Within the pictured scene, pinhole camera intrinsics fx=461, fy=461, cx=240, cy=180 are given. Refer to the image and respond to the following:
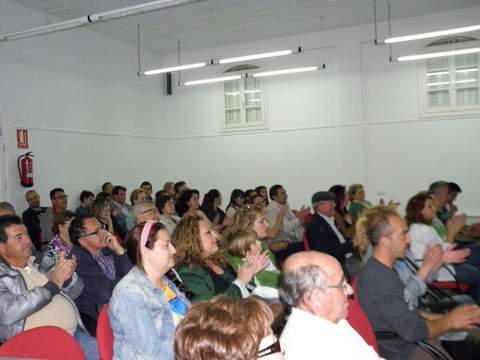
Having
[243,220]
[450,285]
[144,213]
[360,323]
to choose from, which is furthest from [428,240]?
[144,213]

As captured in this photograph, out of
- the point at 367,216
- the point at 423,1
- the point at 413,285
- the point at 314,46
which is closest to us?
the point at 413,285

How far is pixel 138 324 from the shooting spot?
2029 millimetres

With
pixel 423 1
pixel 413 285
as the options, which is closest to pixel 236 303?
pixel 413 285

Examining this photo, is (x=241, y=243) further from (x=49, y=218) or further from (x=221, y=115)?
(x=221, y=115)

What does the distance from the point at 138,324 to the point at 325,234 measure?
9.95 ft

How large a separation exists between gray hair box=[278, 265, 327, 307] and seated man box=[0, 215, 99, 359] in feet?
4.66

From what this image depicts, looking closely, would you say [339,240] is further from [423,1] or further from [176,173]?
[176,173]

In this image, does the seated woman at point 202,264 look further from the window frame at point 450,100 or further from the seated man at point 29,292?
the window frame at point 450,100

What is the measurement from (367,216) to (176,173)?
8.43 m

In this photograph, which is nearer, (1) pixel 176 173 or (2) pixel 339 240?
(2) pixel 339 240

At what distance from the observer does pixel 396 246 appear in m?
2.71

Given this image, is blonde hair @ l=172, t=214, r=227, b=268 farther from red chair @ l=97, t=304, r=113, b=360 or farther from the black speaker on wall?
the black speaker on wall

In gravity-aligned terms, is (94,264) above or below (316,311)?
below

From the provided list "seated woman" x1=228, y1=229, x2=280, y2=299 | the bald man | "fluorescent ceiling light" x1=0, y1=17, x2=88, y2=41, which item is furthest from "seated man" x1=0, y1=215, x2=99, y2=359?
"fluorescent ceiling light" x1=0, y1=17, x2=88, y2=41
